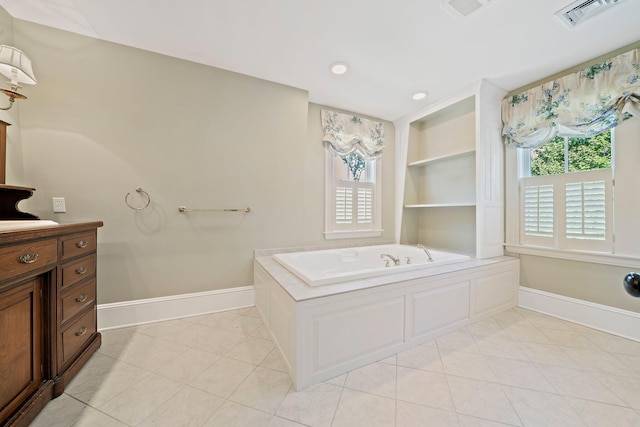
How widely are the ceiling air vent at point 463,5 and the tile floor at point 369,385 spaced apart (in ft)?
8.01

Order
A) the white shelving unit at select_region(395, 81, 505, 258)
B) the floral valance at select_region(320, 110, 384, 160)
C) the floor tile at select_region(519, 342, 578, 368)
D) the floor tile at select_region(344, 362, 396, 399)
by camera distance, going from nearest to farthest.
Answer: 1. the floor tile at select_region(344, 362, 396, 399)
2. the floor tile at select_region(519, 342, 578, 368)
3. the white shelving unit at select_region(395, 81, 505, 258)
4. the floral valance at select_region(320, 110, 384, 160)

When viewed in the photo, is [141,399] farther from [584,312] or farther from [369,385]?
[584,312]

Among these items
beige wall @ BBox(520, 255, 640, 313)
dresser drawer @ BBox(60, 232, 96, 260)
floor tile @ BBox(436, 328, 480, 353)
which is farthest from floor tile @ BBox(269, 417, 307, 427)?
beige wall @ BBox(520, 255, 640, 313)

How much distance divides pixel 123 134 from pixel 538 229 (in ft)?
13.5

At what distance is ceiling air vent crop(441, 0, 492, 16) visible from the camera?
152cm

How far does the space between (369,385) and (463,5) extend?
2.55 metres

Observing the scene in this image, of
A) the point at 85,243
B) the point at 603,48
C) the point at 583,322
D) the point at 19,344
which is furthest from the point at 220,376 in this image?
the point at 603,48

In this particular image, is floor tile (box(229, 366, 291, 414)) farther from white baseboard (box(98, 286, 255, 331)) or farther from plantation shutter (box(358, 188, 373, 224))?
plantation shutter (box(358, 188, 373, 224))

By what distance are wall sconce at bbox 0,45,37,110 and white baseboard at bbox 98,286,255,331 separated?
64.3 inches

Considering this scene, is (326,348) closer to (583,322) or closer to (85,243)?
(85,243)

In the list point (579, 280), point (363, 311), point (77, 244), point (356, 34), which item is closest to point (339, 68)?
point (356, 34)

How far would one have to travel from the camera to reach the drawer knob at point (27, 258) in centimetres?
108

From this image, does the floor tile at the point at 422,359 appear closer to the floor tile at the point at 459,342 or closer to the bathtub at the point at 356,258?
the floor tile at the point at 459,342

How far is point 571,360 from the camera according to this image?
161 centimetres
